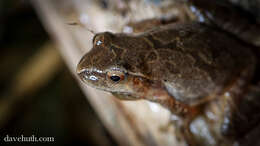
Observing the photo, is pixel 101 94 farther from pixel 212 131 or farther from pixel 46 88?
pixel 46 88

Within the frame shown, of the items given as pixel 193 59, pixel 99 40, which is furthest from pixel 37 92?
pixel 193 59

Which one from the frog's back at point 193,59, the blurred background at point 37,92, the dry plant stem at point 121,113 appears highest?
the frog's back at point 193,59

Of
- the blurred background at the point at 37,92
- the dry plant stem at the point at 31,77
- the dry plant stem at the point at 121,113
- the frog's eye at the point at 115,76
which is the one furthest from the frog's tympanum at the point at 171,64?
the dry plant stem at the point at 31,77

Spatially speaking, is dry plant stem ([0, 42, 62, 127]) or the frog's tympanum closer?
the frog's tympanum

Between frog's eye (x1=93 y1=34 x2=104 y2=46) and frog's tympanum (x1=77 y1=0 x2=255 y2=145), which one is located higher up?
frog's eye (x1=93 y1=34 x2=104 y2=46)

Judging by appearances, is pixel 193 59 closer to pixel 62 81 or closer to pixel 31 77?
pixel 62 81

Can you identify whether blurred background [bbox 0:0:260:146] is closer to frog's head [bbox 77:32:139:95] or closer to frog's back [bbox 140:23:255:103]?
frog's back [bbox 140:23:255:103]

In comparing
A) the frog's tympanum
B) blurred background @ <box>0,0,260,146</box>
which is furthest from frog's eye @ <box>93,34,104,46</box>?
blurred background @ <box>0,0,260,146</box>

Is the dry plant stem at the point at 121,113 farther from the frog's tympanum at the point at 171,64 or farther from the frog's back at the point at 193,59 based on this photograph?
the frog's back at the point at 193,59

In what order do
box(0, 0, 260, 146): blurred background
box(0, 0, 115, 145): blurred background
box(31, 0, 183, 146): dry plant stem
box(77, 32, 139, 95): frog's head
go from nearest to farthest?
box(77, 32, 139, 95): frog's head
box(31, 0, 183, 146): dry plant stem
box(0, 0, 260, 146): blurred background
box(0, 0, 115, 145): blurred background
